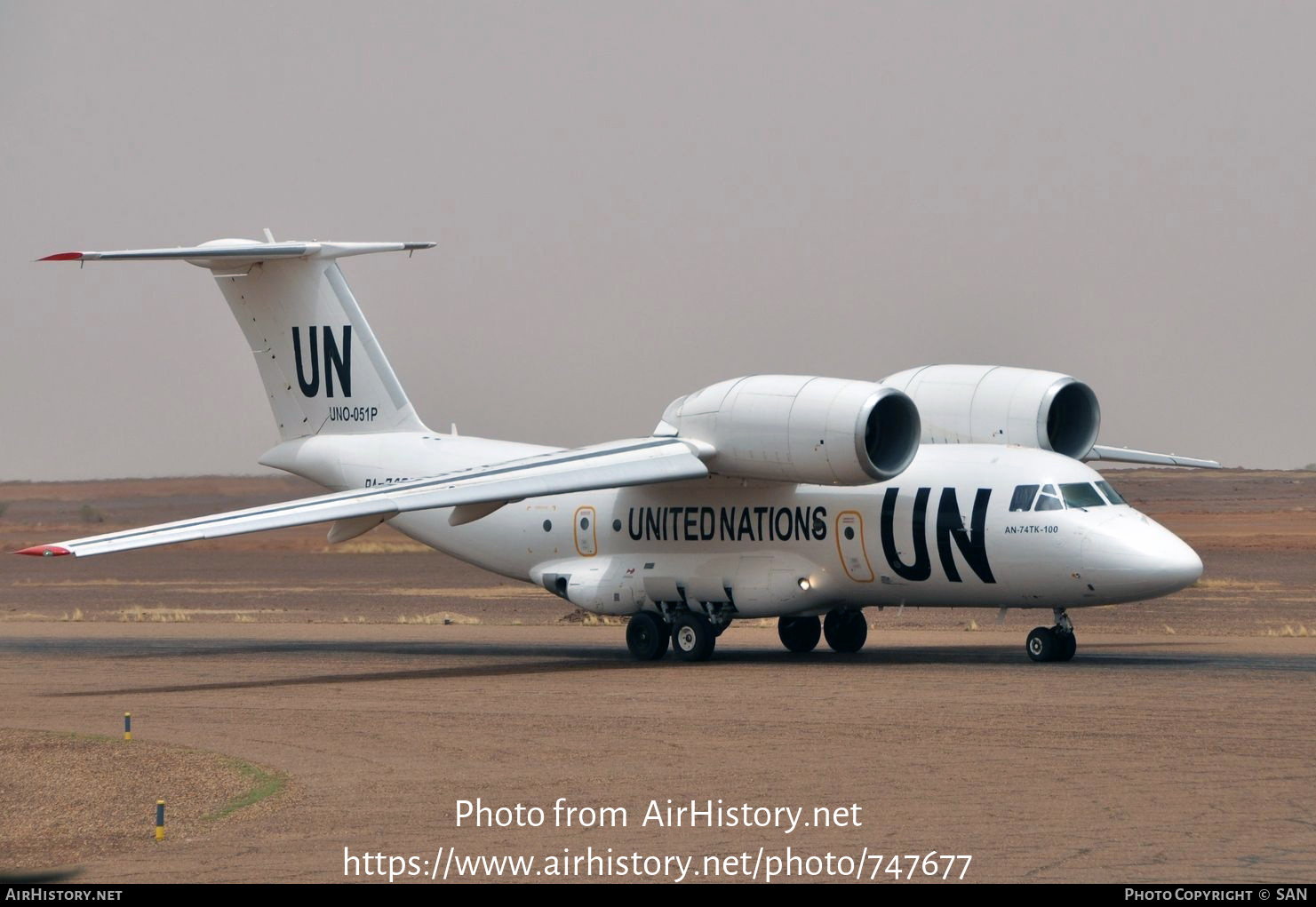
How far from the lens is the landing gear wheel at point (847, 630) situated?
28344 mm

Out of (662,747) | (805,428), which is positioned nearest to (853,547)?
(805,428)

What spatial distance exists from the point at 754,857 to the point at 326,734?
7940 mm

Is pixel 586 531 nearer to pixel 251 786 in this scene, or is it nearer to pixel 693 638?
pixel 693 638

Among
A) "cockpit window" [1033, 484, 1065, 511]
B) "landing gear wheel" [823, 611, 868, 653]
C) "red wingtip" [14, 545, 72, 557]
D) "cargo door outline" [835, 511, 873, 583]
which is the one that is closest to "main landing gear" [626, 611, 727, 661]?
"landing gear wheel" [823, 611, 868, 653]

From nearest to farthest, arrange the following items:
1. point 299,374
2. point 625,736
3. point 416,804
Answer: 1. point 416,804
2. point 625,736
3. point 299,374

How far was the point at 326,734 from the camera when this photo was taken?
18.5 meters

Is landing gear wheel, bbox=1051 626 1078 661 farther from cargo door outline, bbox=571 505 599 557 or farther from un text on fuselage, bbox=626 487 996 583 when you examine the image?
cargo door outline, bbox=571 505 599 557

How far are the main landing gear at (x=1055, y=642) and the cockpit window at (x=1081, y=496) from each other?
1.69m

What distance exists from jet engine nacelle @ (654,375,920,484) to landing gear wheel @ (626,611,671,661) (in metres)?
2.95

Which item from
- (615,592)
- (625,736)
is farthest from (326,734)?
(615,592)

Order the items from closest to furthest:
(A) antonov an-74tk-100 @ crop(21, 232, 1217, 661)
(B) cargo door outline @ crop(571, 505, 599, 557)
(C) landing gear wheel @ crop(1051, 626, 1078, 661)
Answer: (A) antonov an-74tk-100 @ crop(21, 232, 1217, 661), (C) landing gear wheel @ crop(1051, 626, 1078, 661), (B) cargo door outline @ crop(571, 505, 599, 557)

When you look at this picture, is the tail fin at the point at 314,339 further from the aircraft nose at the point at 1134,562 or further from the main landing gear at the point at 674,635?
the aircraft nose at the point at 1134,562

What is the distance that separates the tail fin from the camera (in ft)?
103
